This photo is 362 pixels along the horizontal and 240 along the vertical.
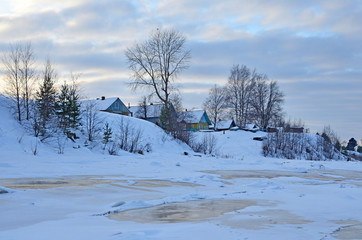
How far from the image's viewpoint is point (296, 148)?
116 ft

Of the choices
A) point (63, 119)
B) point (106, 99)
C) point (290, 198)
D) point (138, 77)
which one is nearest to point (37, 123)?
point (63, 119)

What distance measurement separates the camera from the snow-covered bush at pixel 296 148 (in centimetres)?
3378

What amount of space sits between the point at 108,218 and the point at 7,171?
6413 millimetres

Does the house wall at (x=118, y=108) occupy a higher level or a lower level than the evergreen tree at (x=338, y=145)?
higher

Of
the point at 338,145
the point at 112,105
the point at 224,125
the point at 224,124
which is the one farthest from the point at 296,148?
the point at 224,124

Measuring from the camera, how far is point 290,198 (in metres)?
7.14

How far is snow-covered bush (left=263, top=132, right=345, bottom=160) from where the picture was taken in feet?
111

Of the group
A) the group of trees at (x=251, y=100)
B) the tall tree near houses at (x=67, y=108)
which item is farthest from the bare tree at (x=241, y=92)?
the tall tree near houses at (x=67, y=108)

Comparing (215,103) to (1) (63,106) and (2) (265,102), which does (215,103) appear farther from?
(1) (63,106)

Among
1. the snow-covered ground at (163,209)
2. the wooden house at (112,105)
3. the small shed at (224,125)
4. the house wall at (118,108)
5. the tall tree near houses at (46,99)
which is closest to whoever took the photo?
the snow-covered ground at (163,209)

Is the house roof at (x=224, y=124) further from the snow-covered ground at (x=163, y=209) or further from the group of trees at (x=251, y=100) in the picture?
the snow-covered ground at (x=163, y=209)

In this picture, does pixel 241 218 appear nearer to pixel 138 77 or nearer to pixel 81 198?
pixel 81 198

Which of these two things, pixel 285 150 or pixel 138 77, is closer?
pixel 285 150

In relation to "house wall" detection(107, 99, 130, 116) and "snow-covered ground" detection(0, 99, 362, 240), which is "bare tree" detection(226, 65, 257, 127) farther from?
"snow-covered ground" detection(0, 99, 362, 240)
